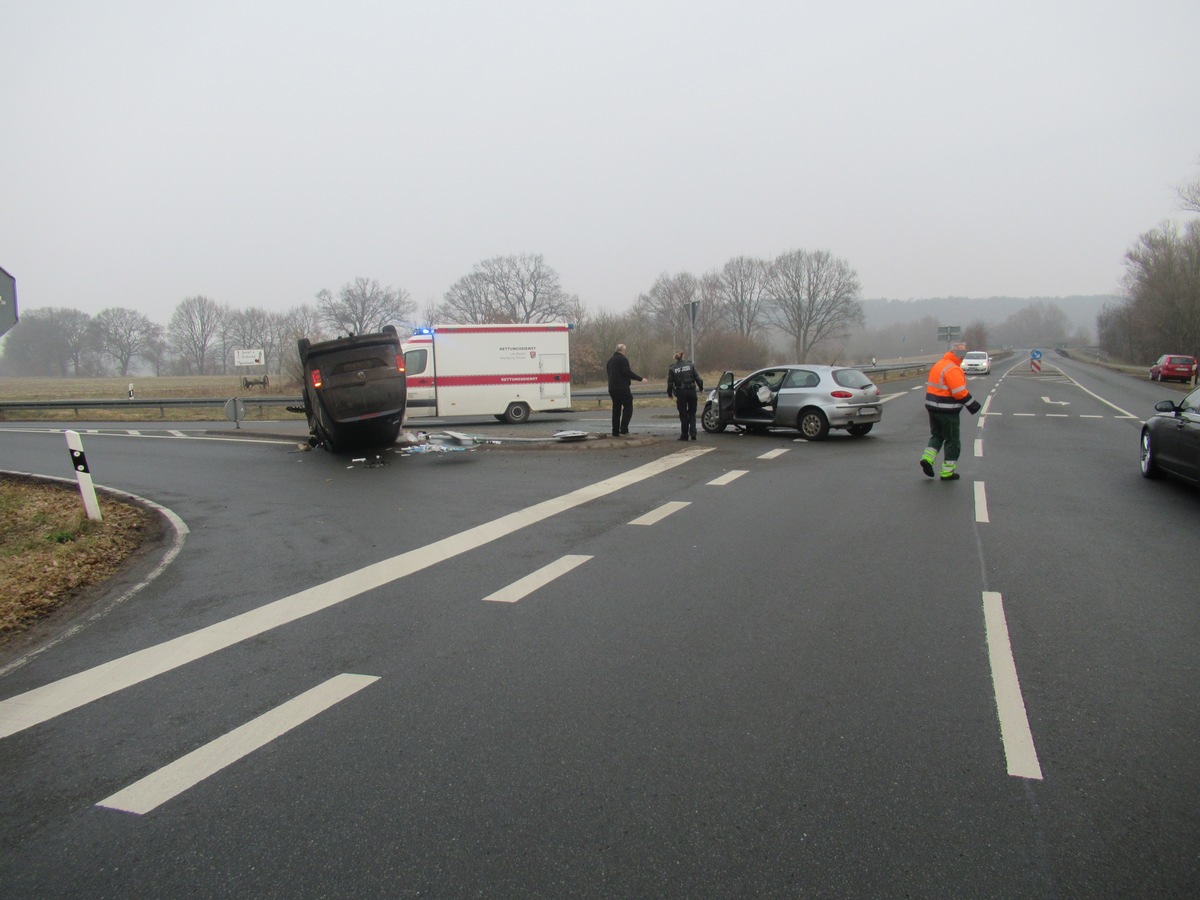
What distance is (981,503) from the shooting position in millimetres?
8977

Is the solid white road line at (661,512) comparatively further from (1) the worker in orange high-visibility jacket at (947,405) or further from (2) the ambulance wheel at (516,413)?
(2) the ambulance wheel at (516,413)

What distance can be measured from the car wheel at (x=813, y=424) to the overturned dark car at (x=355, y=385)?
8.09 meters

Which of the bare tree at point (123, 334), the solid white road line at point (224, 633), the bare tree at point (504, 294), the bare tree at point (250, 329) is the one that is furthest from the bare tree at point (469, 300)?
the solid white road line at point (224, 633)

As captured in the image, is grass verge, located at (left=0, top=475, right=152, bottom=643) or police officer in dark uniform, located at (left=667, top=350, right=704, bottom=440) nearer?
grass verge, located at (left=0, top=475, right=152, bottom=643)

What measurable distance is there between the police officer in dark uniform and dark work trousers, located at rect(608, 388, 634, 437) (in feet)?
2.83

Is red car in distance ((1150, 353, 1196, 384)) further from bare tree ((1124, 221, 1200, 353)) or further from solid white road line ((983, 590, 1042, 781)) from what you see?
solid white road line ((983, 590, 1042, 781))

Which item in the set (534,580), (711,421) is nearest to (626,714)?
(534,580)

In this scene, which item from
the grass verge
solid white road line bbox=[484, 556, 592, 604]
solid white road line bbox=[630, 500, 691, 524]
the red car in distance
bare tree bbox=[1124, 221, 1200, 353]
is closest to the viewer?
solid white road line bbox=[484, 556, 592, 604]

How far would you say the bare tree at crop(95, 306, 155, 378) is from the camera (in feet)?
319

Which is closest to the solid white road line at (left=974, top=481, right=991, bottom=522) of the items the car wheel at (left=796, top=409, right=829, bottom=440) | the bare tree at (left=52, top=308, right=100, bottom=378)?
the car wheel at (left=796, top=409, right=829, bottom=440)

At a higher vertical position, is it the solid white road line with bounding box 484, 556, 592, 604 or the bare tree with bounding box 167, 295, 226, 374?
the bare tree with bounding box 167, 295, 226, 374

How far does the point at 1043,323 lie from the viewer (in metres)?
178

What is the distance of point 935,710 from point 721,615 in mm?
1648

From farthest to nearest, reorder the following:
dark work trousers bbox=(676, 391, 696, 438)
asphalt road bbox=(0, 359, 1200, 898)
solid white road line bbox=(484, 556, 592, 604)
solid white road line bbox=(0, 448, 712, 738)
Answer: dark work trousers bbox=(676, 391, 696, 438) → solid white road line bbox=(484, 556, 592, 604) → solid white road line bbox=(0, 448, 712, 738) → asphalt road bbox=(0, 359, 1200, 898)
